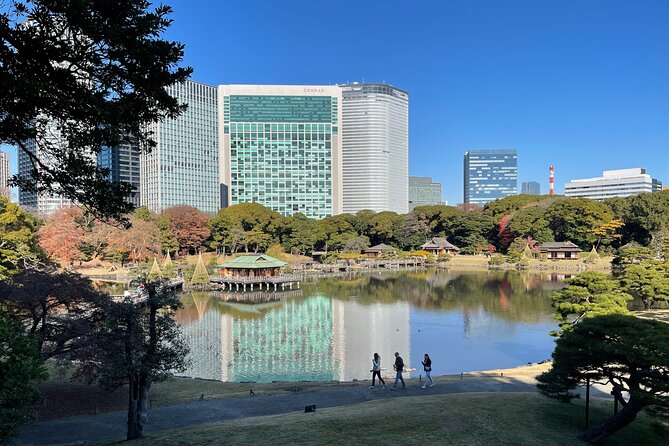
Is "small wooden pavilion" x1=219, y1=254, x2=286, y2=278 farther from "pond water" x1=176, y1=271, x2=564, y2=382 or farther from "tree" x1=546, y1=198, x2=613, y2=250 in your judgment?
"tree" x1=546, y1=198, x2=613, y2=250

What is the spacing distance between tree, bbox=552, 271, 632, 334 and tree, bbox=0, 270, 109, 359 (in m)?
A: 15.0

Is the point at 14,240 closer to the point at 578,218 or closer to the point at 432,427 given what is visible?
the point at 432,427

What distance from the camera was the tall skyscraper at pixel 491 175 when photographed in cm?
19262

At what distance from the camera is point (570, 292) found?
53.7 feet

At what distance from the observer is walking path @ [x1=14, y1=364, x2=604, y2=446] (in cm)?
1002

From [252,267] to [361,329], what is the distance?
19.9 m

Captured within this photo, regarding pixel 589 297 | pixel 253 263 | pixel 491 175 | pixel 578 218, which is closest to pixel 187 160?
pixel 253 263

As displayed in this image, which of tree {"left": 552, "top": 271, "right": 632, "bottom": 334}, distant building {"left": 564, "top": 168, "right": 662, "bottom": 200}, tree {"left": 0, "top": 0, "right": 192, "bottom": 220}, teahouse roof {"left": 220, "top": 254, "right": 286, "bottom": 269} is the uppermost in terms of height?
distant building {"left": 564, "top": 168, "right": 662, "bottom": 200}

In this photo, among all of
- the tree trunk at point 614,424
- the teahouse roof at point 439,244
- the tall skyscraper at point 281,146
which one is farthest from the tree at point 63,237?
the tall skyscraper at point 281,146

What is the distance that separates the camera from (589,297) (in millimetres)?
16406

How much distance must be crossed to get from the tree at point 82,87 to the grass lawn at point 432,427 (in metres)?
4.55

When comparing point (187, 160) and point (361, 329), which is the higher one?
point (187, 160)

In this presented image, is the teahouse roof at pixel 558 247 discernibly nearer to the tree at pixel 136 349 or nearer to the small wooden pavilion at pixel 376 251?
the small wooden pavilion at pixel 376 251

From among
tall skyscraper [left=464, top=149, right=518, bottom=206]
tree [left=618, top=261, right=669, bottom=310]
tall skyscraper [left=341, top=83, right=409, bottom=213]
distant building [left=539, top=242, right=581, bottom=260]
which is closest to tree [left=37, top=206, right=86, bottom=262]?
tree [left=618, top=261, right=669, bottom=310]
